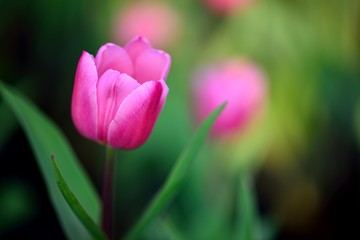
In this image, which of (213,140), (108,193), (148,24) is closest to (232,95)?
(213,140)

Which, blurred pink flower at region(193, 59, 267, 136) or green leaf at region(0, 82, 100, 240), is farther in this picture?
blurred pink flower at region(193, 59, 267, 136)

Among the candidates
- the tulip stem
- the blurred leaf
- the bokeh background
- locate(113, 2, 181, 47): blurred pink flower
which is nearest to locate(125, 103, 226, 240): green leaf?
the tulip stem

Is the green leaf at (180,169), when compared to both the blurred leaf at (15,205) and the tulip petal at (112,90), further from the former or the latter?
the blurred leaf at (15,205)

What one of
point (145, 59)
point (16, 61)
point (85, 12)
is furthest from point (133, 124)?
point (85, 12)

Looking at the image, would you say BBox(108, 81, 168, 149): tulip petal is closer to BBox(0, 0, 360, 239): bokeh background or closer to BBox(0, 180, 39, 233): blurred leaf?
BBox(0, 0, 360, 239): bokeh background

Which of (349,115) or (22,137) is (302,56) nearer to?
(349,115)

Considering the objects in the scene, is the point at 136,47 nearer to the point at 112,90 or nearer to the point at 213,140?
the point at 112,90
